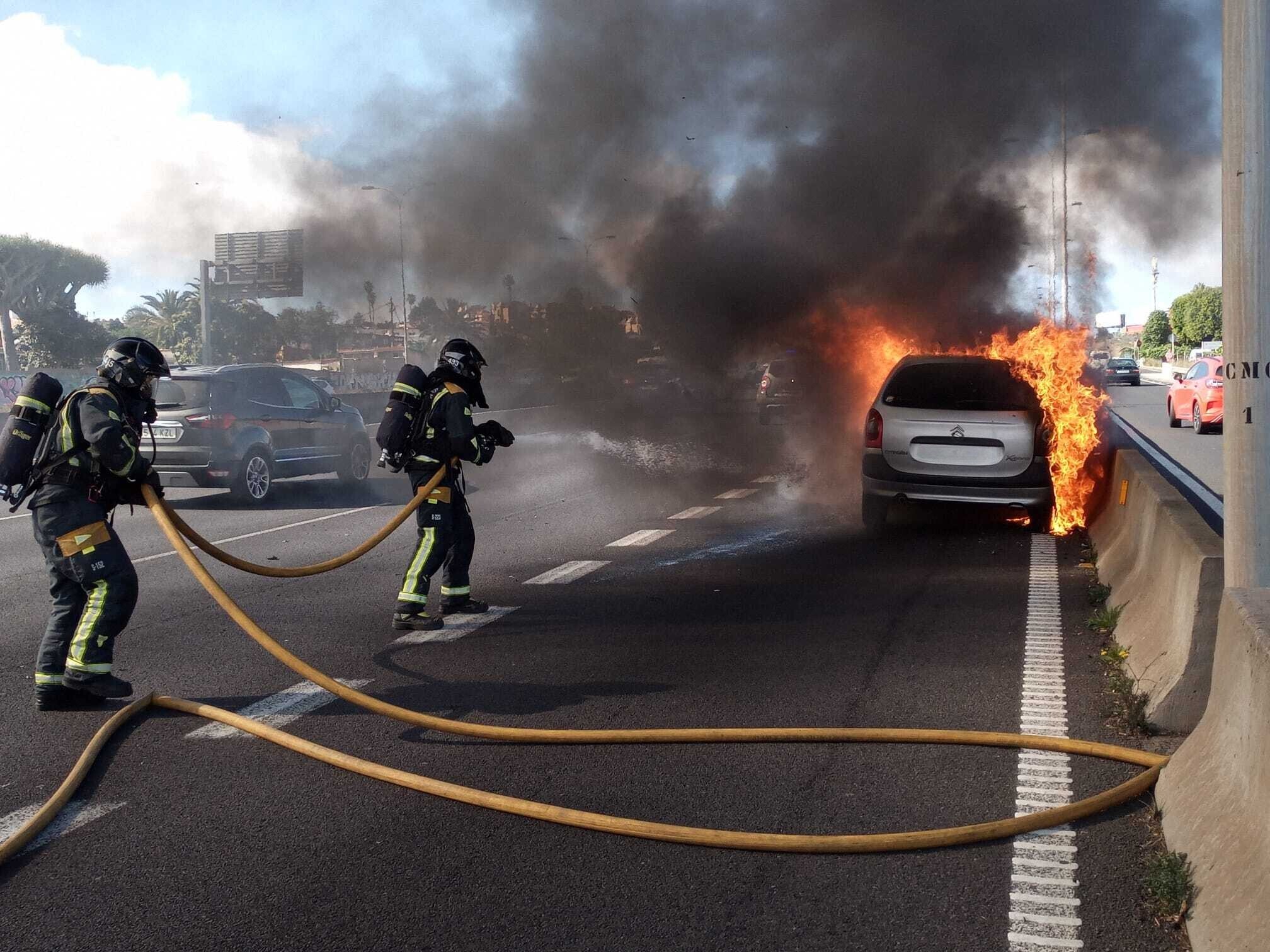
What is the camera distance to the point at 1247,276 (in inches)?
164

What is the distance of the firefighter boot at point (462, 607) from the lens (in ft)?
24.7

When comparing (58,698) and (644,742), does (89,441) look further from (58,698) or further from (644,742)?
(644,742)

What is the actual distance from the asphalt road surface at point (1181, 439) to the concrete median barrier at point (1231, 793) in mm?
1606

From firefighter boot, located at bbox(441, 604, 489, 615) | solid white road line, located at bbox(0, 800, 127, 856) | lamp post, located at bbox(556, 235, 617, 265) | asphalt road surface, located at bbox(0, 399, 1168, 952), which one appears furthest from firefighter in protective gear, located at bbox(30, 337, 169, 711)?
lamp post, located at bbox(556, 235, 617, 265)

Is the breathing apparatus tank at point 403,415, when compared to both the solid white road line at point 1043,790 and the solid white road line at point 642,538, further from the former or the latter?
the solid white road line at point 1043,790

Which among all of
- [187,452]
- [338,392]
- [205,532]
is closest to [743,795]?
[205,532]

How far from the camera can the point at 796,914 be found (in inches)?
131

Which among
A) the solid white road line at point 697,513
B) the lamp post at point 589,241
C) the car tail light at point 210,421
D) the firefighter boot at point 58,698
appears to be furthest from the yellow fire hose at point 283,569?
the lamp post at point 589,241

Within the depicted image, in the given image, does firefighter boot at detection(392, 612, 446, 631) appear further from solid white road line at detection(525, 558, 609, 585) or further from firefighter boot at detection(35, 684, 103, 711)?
firefighter boot at detection(35, 684, 103, 711)

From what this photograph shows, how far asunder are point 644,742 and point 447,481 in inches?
117

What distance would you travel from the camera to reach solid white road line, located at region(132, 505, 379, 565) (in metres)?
10.1

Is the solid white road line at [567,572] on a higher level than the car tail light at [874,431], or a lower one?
lower

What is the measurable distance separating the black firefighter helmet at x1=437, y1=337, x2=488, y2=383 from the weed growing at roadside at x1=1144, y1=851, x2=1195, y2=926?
498 cm

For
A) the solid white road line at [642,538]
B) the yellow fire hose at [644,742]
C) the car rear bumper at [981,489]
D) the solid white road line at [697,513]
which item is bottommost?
the yellow fire hose at [644,742]
